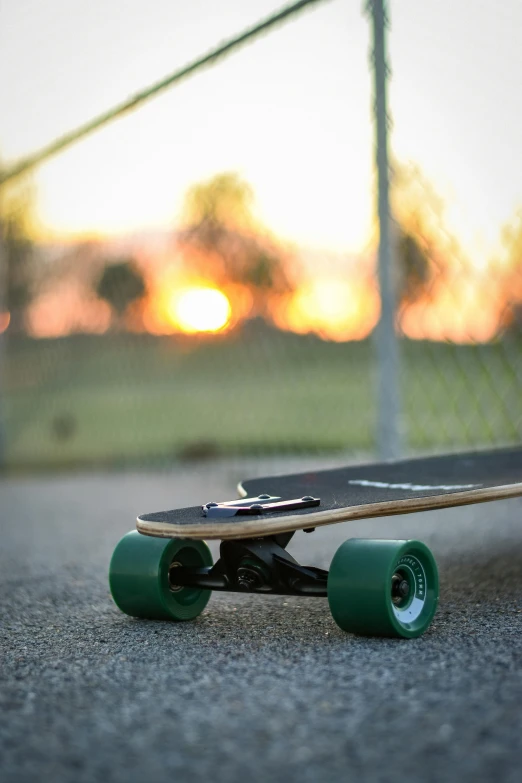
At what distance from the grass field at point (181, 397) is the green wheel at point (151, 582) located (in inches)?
128

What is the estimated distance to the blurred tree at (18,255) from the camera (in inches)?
244

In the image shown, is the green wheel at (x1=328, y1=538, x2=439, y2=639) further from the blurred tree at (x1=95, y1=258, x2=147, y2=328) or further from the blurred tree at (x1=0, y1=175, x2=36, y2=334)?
the blurred tree at (x1=95, y1=258, x2=147, y2=328)

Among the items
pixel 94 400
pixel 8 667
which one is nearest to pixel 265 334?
pixel 94 400

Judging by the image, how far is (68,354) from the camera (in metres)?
6.71

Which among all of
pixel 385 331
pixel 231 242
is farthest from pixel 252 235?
pixel 385 331

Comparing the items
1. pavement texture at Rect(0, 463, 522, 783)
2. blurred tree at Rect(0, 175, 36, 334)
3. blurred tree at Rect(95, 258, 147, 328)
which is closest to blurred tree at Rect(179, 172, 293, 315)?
blurred tree at Rect(95, 258, 147, 328)

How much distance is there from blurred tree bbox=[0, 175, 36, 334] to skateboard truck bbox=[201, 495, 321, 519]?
4.49m

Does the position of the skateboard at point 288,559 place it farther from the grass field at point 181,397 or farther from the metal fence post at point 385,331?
the grass field at point 181,397

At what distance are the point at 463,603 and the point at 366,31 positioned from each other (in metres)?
2.40

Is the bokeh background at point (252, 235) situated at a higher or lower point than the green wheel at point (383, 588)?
higher

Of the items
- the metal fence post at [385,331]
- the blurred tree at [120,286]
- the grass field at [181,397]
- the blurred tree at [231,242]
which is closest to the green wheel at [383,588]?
the metal fence post at [385,331]

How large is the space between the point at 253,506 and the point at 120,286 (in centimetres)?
500

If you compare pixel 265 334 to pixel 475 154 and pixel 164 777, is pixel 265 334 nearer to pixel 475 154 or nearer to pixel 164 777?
pixel 475 154

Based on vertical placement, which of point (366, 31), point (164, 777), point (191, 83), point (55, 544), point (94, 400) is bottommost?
point (164, 777)
